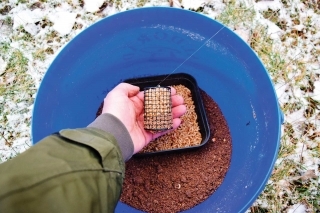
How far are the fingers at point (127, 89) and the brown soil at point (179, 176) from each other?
0.23 m

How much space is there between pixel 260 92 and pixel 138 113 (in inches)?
16.3

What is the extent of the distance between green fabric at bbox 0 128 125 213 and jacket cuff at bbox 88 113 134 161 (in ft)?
0.45

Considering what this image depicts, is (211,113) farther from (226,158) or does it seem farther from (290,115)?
(290,115)

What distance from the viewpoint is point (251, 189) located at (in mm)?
1049

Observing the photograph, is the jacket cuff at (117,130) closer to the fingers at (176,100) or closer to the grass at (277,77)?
the fingers at (176,100)

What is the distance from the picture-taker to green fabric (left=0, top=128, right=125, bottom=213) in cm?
66

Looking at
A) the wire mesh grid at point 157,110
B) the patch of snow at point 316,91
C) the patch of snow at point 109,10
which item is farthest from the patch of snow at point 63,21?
the patch of snow at point 316,91

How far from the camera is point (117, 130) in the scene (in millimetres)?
1021

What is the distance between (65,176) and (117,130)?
33cm

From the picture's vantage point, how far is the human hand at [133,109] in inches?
44.7

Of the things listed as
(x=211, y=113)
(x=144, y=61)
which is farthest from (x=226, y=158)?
(x=144, y=61)

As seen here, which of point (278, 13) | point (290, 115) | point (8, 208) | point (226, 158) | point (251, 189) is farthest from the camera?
point (278, 13)

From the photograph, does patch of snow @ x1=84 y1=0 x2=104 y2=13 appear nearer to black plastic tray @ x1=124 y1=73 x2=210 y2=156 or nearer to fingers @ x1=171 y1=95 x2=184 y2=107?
black plastic tray @ x1=124 y1=73 x2=210 y2=156

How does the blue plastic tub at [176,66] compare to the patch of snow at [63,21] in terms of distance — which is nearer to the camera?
the blue plastic tub at [176,66]
